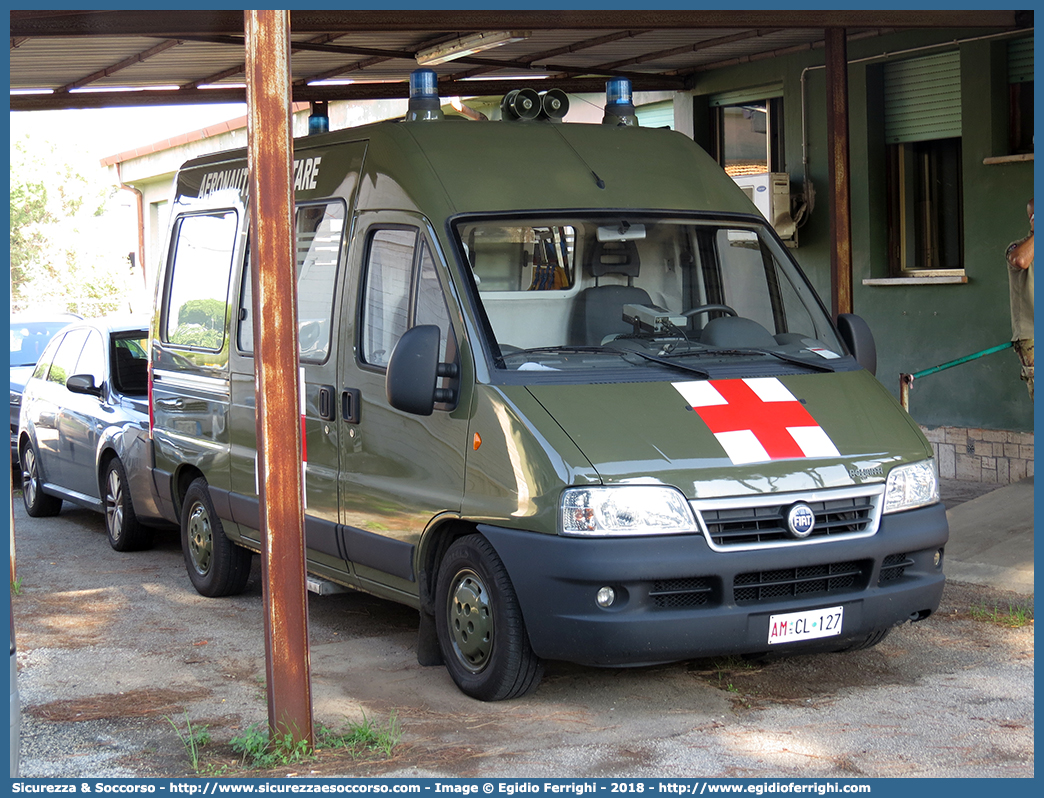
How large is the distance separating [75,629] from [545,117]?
371 centimetres

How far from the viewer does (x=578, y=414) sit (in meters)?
5.35

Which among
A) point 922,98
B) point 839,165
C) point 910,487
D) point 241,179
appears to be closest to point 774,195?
point 922,98

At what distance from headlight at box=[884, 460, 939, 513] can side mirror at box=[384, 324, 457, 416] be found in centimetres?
192

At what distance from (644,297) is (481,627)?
176cm

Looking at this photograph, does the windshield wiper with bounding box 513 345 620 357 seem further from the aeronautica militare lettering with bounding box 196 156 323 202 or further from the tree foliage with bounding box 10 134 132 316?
the tree foliage with bounding box 10 134 132 316

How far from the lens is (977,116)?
10789 millimetres

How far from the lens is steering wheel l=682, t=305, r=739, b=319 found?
636cm

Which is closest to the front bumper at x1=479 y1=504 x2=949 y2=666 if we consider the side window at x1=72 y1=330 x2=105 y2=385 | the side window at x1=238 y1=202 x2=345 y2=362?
the side window at x1=238 y1=202 x2=345 y2=362

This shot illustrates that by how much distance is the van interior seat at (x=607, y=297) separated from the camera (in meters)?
6.09

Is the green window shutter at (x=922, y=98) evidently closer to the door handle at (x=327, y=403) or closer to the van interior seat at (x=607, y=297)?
the van interior seat at (x=607, y=297)

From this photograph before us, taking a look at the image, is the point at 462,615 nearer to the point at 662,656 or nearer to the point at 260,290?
the point at 662,656

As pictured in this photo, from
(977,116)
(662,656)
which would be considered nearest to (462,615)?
(662,656)

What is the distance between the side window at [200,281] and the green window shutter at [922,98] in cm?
642

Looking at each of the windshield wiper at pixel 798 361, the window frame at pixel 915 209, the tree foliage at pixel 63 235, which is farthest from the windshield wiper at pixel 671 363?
the tree foliage at pixel 63 235
